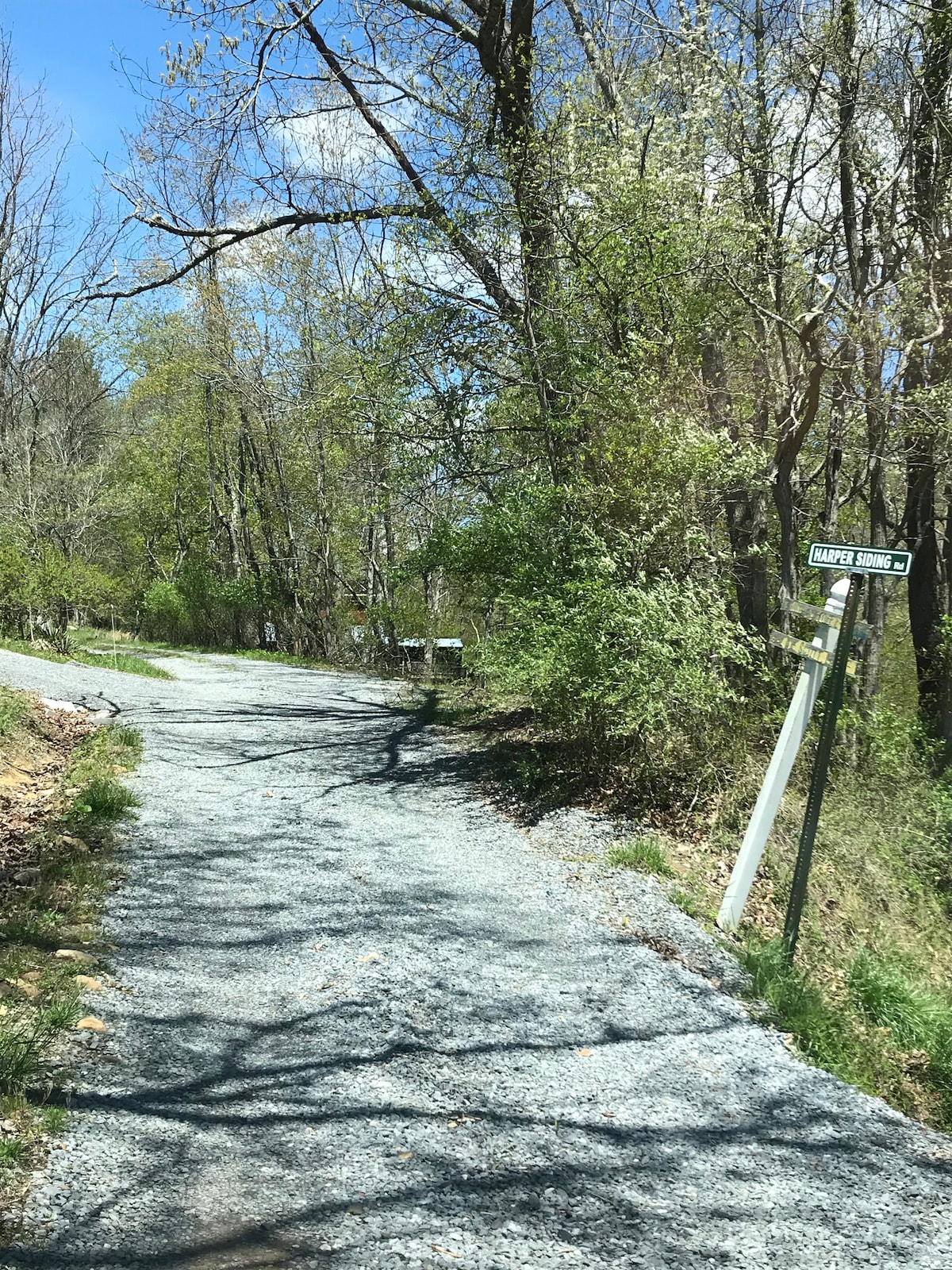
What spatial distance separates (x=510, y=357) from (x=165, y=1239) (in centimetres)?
941

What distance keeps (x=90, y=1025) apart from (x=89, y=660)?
14.4 metres

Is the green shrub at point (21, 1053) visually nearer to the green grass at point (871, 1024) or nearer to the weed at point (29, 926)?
the weed at point (29, 926)

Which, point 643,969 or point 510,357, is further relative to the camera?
point 510,357

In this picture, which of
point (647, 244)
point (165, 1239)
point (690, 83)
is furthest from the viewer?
point (690, 83)

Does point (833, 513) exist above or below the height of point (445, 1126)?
above

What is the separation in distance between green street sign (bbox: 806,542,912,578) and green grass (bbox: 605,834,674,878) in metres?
2.71

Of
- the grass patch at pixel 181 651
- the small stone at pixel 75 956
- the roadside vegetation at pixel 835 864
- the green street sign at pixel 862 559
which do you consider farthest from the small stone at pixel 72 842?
the grass patch at pixel 181 651

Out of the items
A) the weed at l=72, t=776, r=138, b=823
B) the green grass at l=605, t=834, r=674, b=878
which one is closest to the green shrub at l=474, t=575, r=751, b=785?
the green grass at l=605, t=834, r=674, b=878

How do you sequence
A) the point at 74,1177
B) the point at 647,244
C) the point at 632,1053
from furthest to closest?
the point at 647,244, the point at 632,1053, the point at 74,1177

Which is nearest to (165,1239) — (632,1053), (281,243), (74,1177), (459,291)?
(74,1177)

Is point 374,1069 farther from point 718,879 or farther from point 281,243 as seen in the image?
point 281,243

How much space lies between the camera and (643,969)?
199 inches

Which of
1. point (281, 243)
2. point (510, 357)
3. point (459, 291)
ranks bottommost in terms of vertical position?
point (510, 357)

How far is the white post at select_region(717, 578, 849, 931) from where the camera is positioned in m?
5.41
